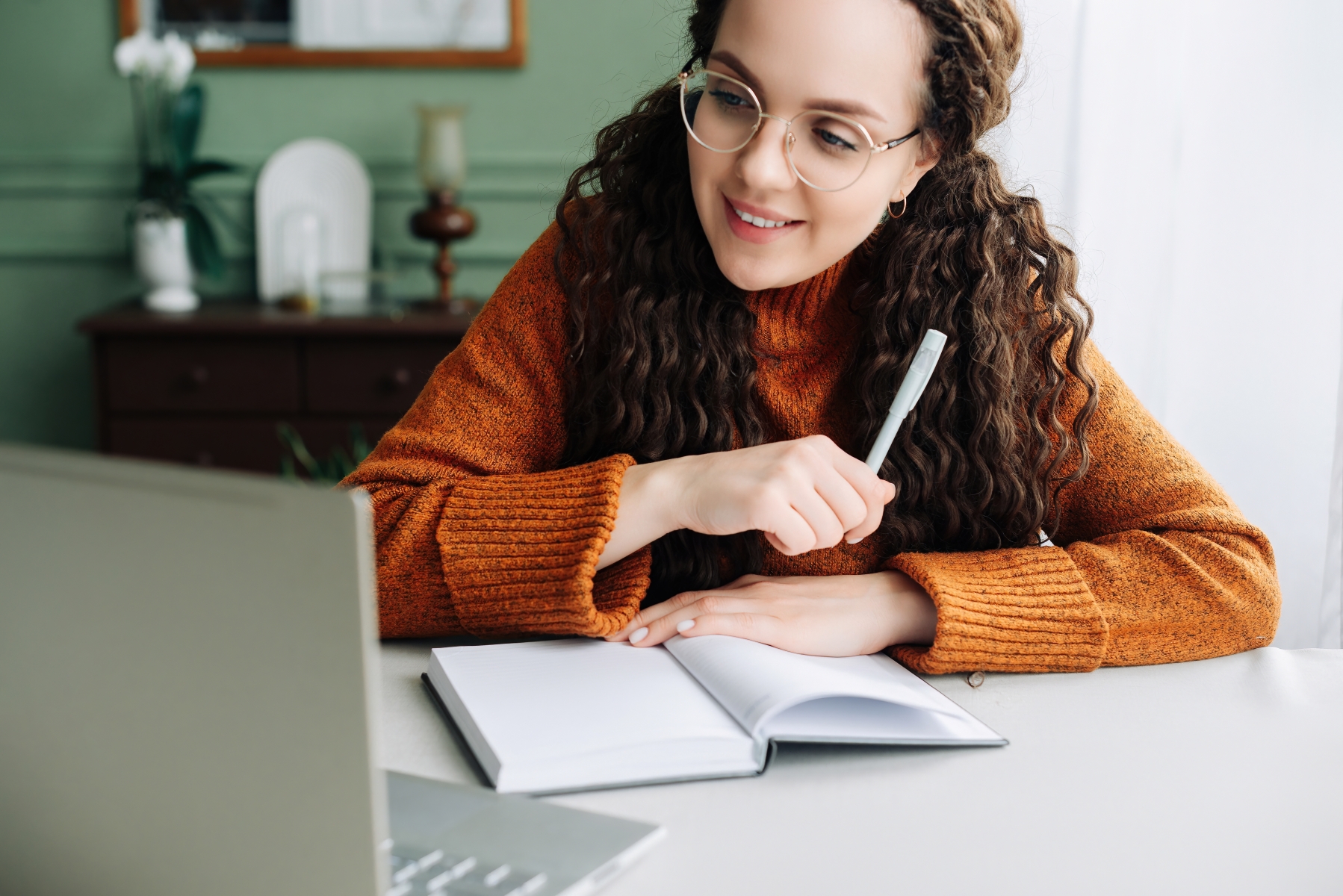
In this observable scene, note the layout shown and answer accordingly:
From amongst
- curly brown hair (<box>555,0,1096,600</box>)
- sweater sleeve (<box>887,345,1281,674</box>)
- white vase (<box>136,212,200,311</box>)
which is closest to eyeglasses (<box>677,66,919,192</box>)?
curly brown hair (<box>555,0,1096,600</box>)

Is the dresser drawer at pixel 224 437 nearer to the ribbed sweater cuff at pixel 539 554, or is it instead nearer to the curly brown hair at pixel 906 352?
the curly brown hair at pixel 906 352

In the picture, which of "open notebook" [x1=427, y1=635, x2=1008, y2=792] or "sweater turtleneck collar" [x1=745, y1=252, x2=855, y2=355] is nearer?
"open notebook" [x1=427, y1=635, x2=1008, y2=792]

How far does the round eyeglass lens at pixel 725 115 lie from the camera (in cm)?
97

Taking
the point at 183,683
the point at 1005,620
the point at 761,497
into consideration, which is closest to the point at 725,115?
the point at 761,497

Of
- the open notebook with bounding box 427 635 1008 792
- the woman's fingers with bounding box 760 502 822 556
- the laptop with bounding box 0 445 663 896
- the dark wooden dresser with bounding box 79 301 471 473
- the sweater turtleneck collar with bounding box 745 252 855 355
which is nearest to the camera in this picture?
the laptop with bounding box 0 445 663 896

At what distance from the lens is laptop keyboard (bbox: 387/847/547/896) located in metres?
0.54

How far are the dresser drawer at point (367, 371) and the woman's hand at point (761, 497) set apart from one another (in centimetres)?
165

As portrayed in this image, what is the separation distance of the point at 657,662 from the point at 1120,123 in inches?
59.5

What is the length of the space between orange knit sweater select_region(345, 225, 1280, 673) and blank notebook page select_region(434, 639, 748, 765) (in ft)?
0.14

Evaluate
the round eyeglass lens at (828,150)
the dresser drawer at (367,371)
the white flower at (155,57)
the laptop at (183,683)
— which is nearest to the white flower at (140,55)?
the white flower at (155,57)

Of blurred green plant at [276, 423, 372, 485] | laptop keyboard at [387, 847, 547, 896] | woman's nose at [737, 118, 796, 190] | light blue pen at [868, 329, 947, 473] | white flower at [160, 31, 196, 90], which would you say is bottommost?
blurred green plant at [276, 423, 372, 485]

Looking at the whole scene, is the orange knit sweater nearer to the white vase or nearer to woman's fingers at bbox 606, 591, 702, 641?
woman's fingers at bbox 606, 591, 702, 641

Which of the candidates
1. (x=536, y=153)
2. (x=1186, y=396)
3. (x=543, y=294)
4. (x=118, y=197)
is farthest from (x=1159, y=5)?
(x=118, y=197)

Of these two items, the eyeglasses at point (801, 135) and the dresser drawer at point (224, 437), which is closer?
the eyeglasses at point (801, 135)
